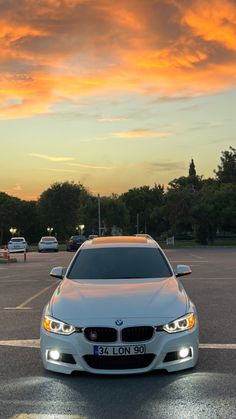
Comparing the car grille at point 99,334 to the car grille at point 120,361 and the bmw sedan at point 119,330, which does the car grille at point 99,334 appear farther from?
the car grille at point 120,361

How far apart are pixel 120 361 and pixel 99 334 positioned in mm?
347

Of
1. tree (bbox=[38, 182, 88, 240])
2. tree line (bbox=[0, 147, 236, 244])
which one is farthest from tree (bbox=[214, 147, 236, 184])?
tree (bbox=[38, 182, 88, 240])

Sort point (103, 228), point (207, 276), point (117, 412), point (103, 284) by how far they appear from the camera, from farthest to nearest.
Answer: point (103, 228)
point (207, 276)
point (103, 284)
point (117, 412)

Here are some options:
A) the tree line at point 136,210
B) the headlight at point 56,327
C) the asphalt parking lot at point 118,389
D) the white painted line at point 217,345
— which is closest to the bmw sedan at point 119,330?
the headlight at point 56,327

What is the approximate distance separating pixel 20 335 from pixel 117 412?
3.71m

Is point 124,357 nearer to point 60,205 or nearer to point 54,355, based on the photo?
point 54,355

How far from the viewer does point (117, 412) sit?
15.0ft

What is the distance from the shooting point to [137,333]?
5.34m

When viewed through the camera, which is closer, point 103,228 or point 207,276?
point 207,276

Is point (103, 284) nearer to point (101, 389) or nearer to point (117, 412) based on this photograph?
point (101, 389)

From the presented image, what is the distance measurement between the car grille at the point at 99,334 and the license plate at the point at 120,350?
90 millimetres

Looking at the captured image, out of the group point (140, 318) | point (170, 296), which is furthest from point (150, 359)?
point (170, 296)

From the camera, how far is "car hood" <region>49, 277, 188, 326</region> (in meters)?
5.45

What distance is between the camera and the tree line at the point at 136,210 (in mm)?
62000
